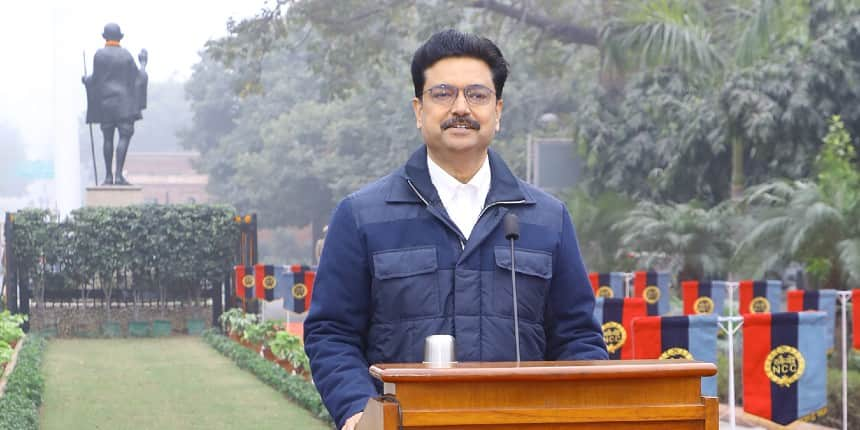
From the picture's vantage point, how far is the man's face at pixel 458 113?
3709 millimetres

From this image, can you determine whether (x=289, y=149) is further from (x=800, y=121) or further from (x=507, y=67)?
(x=507, y=67)

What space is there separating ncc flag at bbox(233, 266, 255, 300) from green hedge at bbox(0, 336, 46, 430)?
4.84 metres

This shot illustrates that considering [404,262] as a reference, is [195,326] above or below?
below

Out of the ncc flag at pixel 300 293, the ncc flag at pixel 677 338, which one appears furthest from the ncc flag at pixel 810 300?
the ncc flag at pixel 300 293

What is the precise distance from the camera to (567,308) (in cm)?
386

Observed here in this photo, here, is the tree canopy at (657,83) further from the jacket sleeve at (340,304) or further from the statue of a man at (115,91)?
the jacket sleeve at (340,304)

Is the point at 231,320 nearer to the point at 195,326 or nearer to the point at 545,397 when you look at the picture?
the point at 195,326

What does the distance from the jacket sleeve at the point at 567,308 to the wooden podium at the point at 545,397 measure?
848 millimetres

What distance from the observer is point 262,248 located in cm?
7906

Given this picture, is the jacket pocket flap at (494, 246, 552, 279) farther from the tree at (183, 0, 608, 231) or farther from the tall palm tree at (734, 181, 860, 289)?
the tree at (183, 0, 608, 231)

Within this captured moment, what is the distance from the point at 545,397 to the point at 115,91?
23.8 metres

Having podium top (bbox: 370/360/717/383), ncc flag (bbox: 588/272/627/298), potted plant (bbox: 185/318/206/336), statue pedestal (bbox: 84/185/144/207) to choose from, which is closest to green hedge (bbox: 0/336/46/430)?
potted plant (bbox: 185/318/206/336)

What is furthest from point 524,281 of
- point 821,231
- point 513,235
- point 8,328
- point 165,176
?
point 165,176

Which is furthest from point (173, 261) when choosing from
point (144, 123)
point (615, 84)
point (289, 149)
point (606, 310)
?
point (144, 123)
